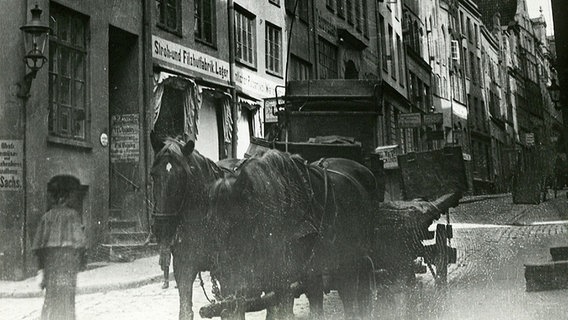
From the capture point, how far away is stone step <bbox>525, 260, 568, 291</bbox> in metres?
6.83

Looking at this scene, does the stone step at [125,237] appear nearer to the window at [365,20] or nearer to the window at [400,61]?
the window at [365,20]

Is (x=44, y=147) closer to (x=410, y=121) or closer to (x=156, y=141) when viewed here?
(x=156, y=141)

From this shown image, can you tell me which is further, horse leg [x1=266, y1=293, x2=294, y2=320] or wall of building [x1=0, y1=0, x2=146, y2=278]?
wall of building [x1=0, y1=0, x2=146, y2=278]

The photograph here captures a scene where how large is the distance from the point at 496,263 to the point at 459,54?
1024 inches

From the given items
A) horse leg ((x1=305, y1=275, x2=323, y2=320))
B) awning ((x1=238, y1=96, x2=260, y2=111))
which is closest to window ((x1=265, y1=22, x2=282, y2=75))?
awning ((x1=238, y1=96, x2=260, y2=111))

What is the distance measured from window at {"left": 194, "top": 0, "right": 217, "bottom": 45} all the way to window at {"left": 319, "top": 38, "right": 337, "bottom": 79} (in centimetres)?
→ 758

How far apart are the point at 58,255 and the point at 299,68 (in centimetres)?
1619

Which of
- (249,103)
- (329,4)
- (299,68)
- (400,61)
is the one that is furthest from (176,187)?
(400,61)

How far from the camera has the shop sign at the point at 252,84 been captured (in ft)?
53.7

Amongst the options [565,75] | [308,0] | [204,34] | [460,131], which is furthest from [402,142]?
[565,75]

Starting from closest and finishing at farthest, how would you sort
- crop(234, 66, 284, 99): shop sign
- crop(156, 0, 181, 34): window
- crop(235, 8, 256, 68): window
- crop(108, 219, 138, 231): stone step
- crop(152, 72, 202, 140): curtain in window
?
1. crop(108, 219, 138, 231): stone step
2. crop(152, 72, 202, 140): curtain in window
3. crop(156, 0, 181, 34): window
4. crop(234, 66, 284, 99): shop sign
5. crop(235, 8, 256, 68): window

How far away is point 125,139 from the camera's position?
35.8ft

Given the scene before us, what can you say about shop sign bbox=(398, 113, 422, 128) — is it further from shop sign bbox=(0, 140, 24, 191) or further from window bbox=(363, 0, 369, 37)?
window bbox=(363, 0, 369, 37)

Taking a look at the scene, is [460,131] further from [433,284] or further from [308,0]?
[433,284]
